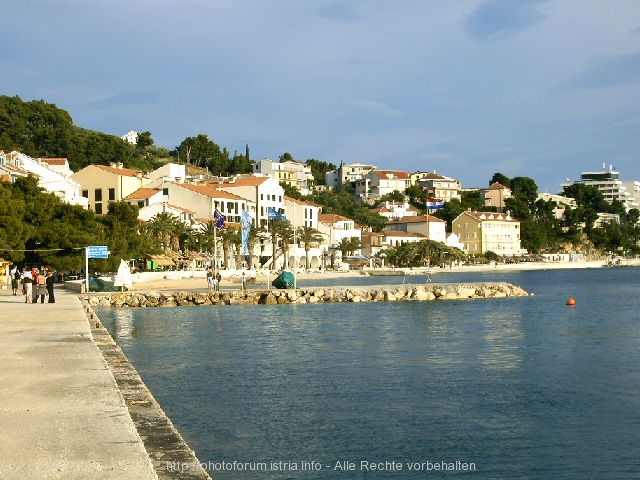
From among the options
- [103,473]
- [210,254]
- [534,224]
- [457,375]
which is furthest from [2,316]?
[534,224]

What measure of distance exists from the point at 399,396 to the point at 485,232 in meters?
148

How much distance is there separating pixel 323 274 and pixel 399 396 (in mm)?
87531

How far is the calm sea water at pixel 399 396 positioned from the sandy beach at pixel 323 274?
1343 inches

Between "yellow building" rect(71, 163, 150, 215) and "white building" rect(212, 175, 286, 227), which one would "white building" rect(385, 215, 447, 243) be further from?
"yellow building" rect(71, 163, 150, 215)

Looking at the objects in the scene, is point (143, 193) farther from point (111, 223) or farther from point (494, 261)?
point (494, 261)

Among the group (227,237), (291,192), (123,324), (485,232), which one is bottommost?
(123,324)

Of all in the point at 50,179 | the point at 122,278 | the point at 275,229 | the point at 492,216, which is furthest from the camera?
the point at 492,216

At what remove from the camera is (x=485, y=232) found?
163 m

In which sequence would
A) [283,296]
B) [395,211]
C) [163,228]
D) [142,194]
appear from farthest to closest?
[395,211] → [142,194] → [163,228] → [283,296]

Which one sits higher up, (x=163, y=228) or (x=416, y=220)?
(x=416, y=220)

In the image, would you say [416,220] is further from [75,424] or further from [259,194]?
[75,424]

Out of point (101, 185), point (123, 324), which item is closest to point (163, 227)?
point (101, 185)

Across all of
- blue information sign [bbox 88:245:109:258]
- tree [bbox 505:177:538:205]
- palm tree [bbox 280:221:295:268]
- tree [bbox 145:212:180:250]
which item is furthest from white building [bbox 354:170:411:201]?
blue information sign [bbox 88:245:109:258]

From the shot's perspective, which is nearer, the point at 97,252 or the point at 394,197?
the point at 97,252
